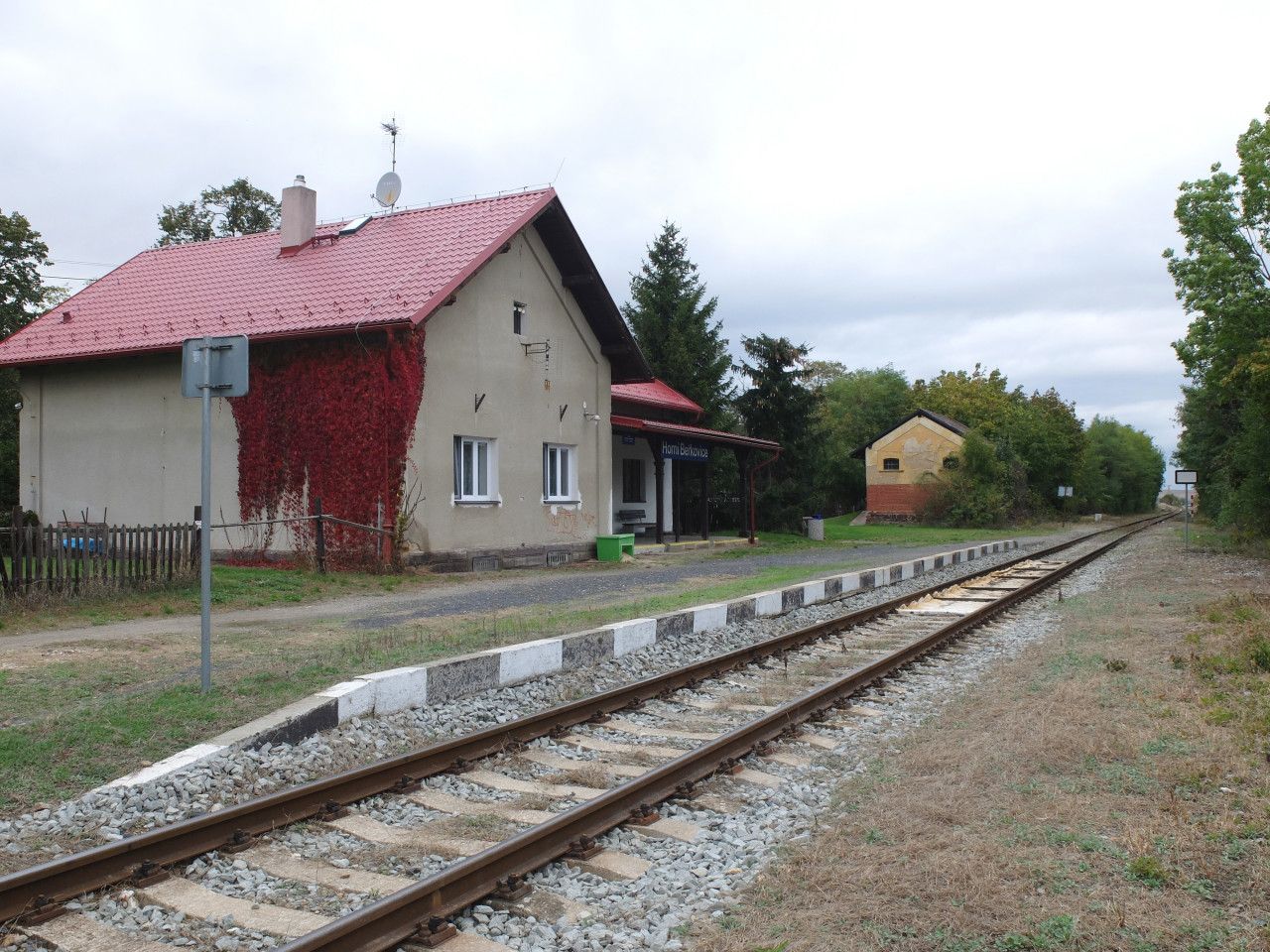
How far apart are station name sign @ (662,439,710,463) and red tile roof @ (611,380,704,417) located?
166cm

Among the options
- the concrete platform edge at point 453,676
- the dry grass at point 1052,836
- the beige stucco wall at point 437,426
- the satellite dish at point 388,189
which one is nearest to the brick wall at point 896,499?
the beige stucco wall at point 437,426

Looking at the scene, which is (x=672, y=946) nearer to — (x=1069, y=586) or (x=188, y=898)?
(x=188, y=898)

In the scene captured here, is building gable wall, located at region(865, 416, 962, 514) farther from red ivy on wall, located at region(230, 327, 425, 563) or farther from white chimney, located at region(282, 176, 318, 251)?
red ivy on wall, located at region(230, 327, 425, 563)

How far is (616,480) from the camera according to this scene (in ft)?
86.0

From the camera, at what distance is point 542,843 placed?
4473mm

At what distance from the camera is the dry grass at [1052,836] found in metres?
3.61

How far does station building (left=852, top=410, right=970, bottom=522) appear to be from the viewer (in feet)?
175

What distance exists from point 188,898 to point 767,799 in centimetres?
290

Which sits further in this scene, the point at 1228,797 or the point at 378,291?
the point at 378,291

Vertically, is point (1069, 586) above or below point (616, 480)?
below

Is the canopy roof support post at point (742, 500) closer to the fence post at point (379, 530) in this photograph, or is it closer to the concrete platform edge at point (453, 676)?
the fence post at point (379, 530)

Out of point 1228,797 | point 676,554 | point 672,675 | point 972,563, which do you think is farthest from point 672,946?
point 972,563

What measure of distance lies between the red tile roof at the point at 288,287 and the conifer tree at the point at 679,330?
2093 cm

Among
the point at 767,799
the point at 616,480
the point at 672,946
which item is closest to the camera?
the point at 672,946
